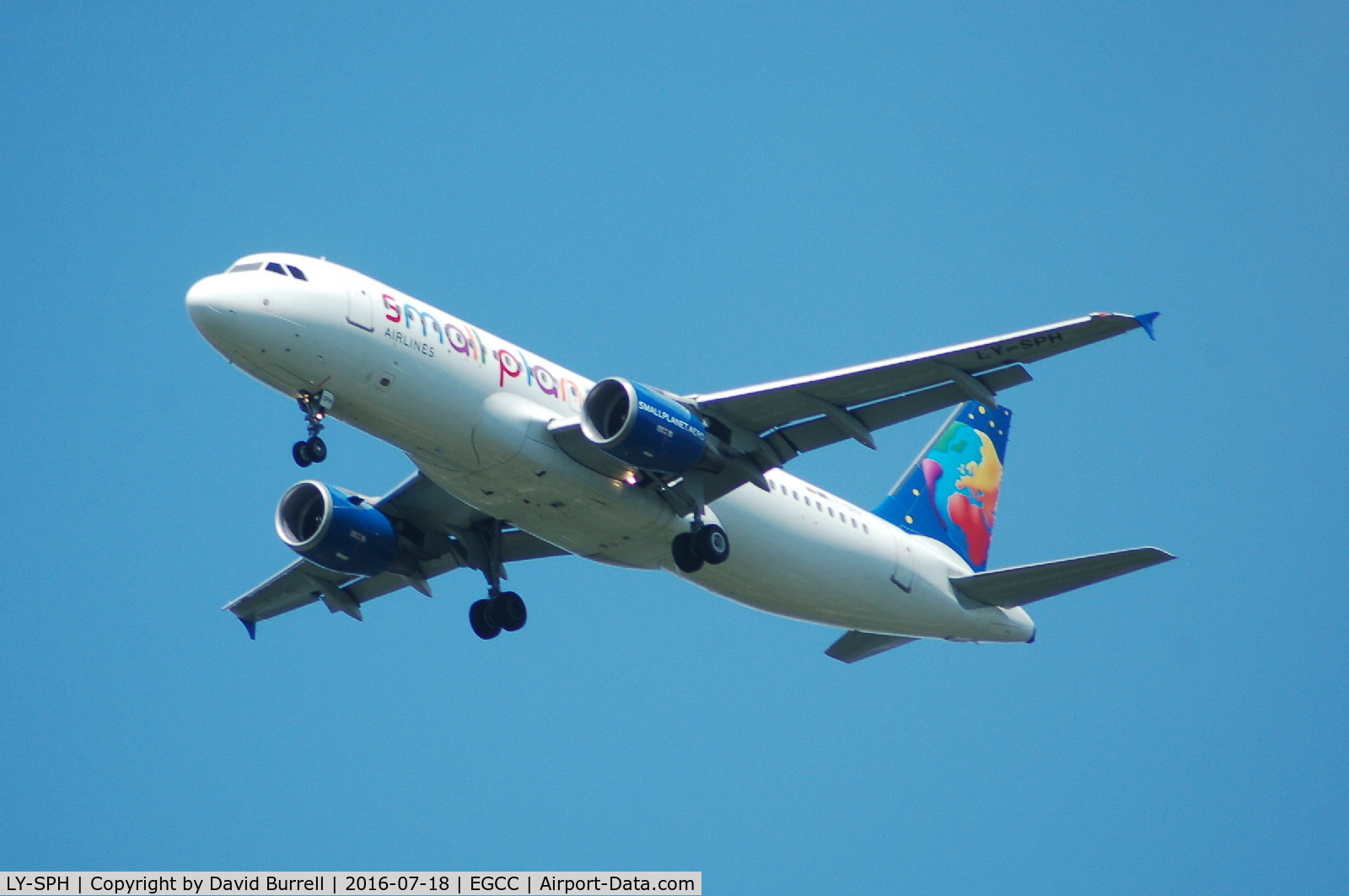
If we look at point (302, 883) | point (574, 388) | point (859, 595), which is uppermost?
point (574, 388)

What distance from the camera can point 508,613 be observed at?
29.7 m

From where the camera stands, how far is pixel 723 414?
26.7 meters

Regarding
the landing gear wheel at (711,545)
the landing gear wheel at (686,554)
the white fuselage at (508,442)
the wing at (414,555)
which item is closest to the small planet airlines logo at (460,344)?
the white fuselage at (508,442)

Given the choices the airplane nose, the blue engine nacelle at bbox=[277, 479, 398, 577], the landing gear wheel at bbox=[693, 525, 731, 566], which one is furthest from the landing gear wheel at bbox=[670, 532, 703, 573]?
the airplane nose

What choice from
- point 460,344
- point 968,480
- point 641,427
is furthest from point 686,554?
point 968,480

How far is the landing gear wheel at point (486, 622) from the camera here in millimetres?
29703

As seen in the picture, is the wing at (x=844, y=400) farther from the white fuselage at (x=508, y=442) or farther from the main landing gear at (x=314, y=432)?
the main landing gear at (x=314, y=432)

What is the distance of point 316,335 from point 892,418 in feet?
32.2

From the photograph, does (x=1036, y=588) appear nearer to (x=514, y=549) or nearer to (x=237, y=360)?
(x=514, y=549)

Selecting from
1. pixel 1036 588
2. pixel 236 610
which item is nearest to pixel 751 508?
pixel 1036 588

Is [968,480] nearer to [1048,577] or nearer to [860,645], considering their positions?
[860,645]

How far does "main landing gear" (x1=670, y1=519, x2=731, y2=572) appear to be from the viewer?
87.5ft

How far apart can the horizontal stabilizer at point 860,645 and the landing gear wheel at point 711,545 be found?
6.91m

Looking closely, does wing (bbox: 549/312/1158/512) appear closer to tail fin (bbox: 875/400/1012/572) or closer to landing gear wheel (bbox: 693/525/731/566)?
landing gear wheel (bbox: 693/525/731/566)
